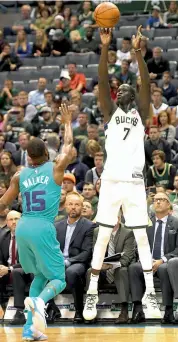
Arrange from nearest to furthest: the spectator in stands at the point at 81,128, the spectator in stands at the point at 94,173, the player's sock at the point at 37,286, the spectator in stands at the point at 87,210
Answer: the player's sock at the point at 37,286, the spectator in stands at the point at 87,210, the spectator in stands at the point at 94,173, the spectator in stands at the point at 81,128

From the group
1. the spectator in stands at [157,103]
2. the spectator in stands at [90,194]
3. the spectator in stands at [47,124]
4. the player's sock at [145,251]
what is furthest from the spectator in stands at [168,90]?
the player's sock at [145,251]

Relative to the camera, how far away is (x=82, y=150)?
51.0ft

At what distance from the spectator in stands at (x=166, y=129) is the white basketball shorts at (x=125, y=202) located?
5.49m

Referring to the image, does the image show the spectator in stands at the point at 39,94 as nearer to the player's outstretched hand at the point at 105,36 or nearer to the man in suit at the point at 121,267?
the man in suit at the point at 121,267

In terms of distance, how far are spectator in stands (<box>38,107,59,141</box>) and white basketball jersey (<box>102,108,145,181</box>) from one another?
21.8 feet

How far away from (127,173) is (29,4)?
14.9m

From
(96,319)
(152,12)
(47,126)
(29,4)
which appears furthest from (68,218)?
(29,4)

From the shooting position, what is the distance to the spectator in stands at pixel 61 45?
2084 cm

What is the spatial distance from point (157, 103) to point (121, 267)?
5.85 metres

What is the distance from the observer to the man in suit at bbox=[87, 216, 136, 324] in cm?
1118

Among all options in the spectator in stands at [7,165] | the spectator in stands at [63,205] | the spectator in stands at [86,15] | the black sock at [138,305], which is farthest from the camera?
the spectator in stands at [86,15]

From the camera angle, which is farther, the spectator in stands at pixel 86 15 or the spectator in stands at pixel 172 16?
the spectator in stands at pixel 86 15

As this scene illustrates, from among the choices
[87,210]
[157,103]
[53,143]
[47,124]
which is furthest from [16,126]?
[87,210]

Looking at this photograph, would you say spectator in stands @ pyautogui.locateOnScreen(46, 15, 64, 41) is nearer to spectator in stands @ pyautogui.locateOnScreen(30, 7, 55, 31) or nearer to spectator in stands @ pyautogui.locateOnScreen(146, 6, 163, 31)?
spectator in stands @ pyautogui.locateOnScreen(30, 7, 55, 31)
